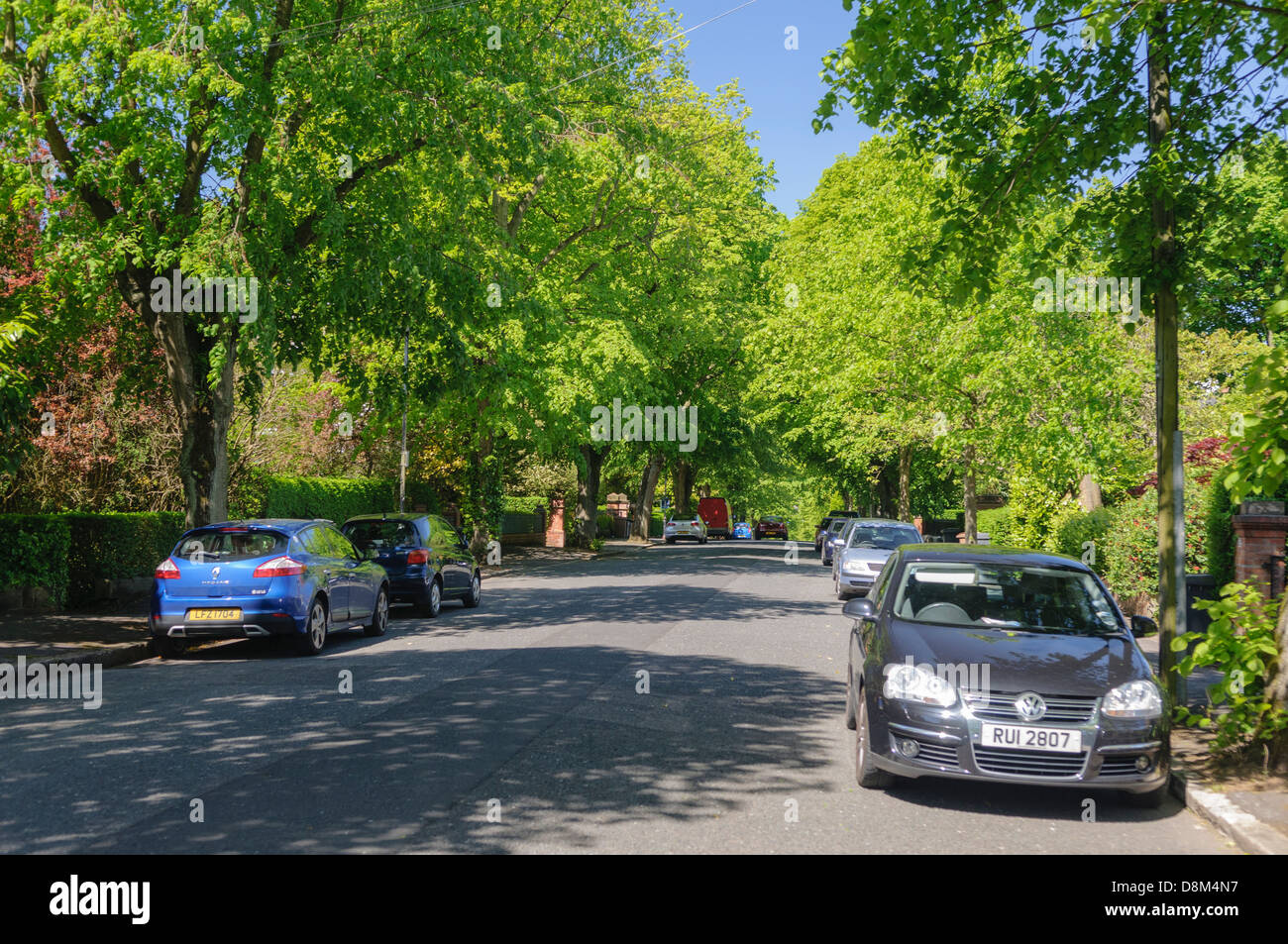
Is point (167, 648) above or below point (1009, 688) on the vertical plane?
below

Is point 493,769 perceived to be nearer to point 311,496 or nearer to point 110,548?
point 110,548

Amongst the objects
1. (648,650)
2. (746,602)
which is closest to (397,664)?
(648,650)

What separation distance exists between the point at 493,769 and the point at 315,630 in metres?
6.92

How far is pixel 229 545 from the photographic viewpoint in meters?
13.2

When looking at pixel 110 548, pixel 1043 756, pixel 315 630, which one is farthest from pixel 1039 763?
pixel 110 548

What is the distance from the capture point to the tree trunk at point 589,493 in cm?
4453

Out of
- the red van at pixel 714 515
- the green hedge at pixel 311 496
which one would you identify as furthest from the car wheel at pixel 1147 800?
the red van at pixel 714 515

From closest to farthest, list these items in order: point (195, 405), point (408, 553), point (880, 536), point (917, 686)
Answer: point (917, 686) → point (195, 405) → point (408, 553) → point (880, 536)

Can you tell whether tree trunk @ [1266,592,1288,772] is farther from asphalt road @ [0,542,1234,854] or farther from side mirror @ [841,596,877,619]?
side mirror @ [841,596,877,619]

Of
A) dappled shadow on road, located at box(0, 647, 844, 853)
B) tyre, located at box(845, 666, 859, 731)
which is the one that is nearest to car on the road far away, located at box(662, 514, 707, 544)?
dappled shadow on road, located at box(0, 647, 844, 853)

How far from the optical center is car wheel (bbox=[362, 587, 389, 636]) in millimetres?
15484

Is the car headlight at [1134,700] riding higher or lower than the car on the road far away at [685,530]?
higher

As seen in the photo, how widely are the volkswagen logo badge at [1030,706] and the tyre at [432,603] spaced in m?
12.7

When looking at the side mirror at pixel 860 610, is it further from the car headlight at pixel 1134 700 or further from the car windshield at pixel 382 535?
the car windshield at pixel 382 535
